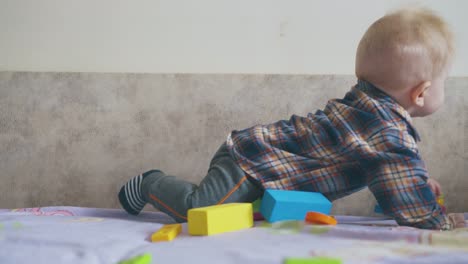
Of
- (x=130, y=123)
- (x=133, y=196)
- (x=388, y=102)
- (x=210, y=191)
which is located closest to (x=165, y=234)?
(x=210, y=191)

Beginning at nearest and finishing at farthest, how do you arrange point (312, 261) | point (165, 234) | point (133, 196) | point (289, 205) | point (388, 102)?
1. point (312, 261)
2. point (165, 234)
3. point (289, 205)
4. point (388, 102)
5. point (133, 196)

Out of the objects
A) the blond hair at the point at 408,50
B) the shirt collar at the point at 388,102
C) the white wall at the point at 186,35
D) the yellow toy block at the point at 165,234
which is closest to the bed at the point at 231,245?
the yellow toy block at the point at 165,234

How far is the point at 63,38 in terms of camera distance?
130 centimetres

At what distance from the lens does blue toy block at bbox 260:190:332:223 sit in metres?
0.81

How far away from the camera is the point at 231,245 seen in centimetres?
63

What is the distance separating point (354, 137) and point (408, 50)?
0.22 metres

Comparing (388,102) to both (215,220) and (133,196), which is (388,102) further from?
(133,196)

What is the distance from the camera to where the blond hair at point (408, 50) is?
0.92 meters

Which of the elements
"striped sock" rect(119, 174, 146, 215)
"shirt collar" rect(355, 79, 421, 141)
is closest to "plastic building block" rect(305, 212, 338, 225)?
"shirt collar" rect(355, 79, 421, 141)

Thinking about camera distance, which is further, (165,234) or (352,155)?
(352,155)

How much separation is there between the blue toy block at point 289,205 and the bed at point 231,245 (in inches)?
1.4

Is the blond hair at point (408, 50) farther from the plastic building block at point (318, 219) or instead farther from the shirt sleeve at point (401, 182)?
the plastic building block at point (318, 219)

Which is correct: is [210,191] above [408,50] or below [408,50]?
below

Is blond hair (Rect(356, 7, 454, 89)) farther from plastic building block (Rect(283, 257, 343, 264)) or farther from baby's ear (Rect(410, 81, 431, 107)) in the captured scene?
plastic building block (Rect(283, 257, 343, 264))
